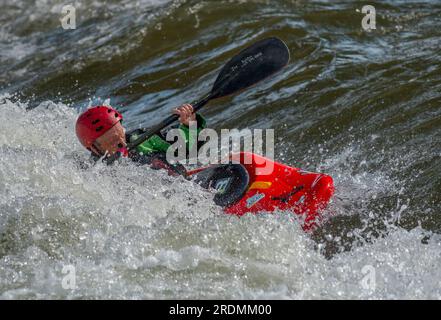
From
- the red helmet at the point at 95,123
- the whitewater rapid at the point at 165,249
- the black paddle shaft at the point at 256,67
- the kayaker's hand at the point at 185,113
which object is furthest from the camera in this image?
the black paddle shaft at the point at 256,67

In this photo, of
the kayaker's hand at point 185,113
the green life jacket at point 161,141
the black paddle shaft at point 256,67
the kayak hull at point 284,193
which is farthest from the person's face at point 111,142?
the kayak hull at point 284,193

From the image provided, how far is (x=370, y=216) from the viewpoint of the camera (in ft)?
19.6

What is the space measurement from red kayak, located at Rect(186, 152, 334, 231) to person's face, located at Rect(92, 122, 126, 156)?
0.72m

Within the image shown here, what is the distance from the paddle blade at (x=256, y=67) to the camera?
21.6ft

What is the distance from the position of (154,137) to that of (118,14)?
7.18 metres

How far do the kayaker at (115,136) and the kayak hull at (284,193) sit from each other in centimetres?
53

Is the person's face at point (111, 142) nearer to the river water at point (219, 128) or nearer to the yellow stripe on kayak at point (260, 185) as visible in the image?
the river water at point (219, 128)

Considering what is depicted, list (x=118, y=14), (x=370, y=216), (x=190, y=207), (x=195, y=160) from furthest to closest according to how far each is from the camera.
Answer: (x=118, y=14), (x=195, y=160), (x=370, y=216), (x=190, y=207)

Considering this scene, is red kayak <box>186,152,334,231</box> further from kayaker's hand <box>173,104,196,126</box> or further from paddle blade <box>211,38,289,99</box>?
paddle blade <box>211,38,289,99</box>

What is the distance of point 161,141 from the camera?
6.24 m

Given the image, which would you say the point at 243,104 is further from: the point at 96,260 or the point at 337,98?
the point at 96,260

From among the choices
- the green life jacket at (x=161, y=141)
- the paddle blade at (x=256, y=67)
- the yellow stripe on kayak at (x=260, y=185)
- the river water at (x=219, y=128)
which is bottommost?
the river water at (x=219, y=128)

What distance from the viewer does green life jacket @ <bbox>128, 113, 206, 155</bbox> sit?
605 centimetres
